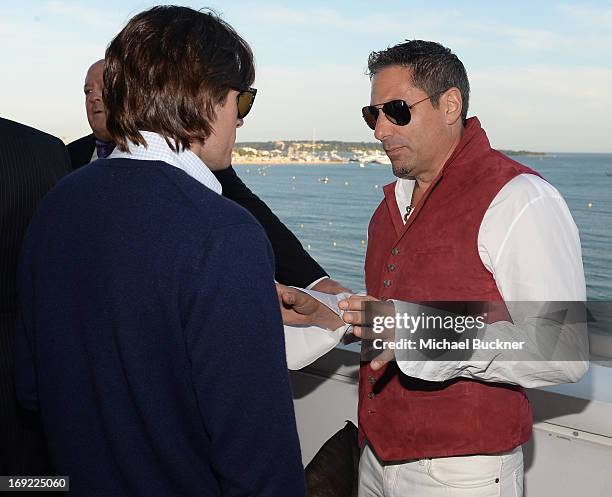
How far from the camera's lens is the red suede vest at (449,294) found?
1577mm

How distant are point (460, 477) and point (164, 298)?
95 cm

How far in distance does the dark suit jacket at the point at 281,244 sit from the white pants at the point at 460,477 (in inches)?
29.4

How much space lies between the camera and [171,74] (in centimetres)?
106

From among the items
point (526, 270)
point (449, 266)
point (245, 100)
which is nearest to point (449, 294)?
point (449, 266)

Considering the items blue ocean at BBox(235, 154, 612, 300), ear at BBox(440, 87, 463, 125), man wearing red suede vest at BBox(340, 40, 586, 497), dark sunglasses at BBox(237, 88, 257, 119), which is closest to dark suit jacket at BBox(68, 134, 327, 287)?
man wearing red suede vest at BBox(340, 40, 586, 497)

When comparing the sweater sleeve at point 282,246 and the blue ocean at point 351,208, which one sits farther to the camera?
the blue ocean at point 351,208

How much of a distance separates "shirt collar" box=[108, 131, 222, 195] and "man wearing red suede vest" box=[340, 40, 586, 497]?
1.51 ft

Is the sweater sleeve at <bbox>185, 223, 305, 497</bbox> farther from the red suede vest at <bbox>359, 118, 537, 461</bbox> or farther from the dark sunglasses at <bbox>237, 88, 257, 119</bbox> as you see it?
the red suede vest at <bbox>359, 118, 537, 461</bbox>

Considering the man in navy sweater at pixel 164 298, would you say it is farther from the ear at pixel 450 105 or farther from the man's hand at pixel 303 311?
the ear at pixel 450 105

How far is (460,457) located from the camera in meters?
1.61

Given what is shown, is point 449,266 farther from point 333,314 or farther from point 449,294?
point 333,314

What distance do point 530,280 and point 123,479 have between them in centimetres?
87

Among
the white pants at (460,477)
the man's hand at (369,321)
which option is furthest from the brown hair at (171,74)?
the white pants at (460,477)

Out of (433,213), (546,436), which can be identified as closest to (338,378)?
(546,436)
